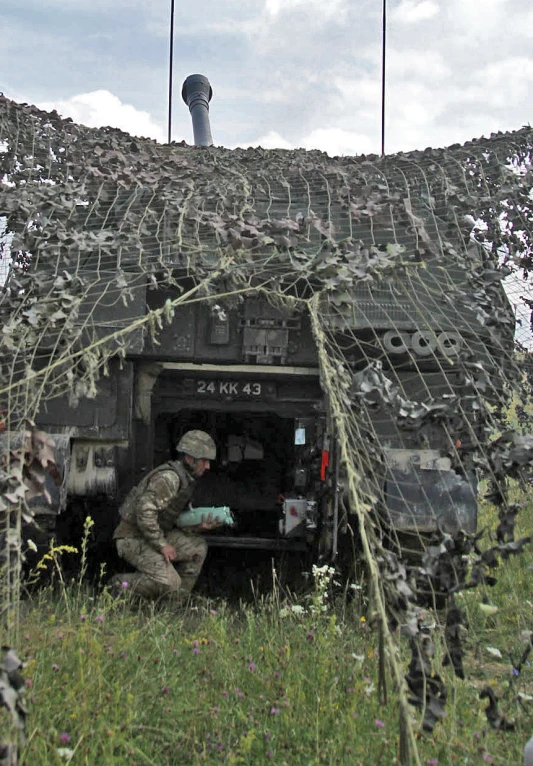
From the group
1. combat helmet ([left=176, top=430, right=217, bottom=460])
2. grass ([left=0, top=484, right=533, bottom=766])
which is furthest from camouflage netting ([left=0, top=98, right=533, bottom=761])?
combat helmet ([left=176, top=430, right=217, bottom=460])

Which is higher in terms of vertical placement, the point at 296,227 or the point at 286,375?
the point at 296,227

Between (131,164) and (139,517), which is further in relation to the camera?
(131,164)

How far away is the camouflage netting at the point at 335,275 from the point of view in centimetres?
Result: 305

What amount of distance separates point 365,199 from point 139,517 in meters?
2.35

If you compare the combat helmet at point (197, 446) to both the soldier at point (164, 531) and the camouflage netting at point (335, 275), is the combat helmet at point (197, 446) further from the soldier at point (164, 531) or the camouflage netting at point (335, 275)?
the camouflage netting at point (335, 275)

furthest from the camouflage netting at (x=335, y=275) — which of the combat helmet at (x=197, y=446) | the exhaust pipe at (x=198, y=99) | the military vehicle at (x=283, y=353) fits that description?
the exhaust pipe at (x=198, y=99)

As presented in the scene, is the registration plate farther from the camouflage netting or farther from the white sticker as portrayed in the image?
the camouflage netting

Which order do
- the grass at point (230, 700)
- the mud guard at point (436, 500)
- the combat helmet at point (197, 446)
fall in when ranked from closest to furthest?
the grass at point (230, 700) < the mud guard at point (436, 500) < the combat helmet at point (197, 446)

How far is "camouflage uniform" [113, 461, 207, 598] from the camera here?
5.07 metres

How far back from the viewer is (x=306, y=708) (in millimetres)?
3057

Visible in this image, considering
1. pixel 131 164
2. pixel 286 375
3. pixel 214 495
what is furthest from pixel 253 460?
pixel 131 164

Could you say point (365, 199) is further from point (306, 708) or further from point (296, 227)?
point (306, 708)

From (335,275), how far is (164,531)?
2471 millimetres

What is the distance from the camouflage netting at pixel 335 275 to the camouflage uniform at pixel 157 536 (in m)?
0.90
